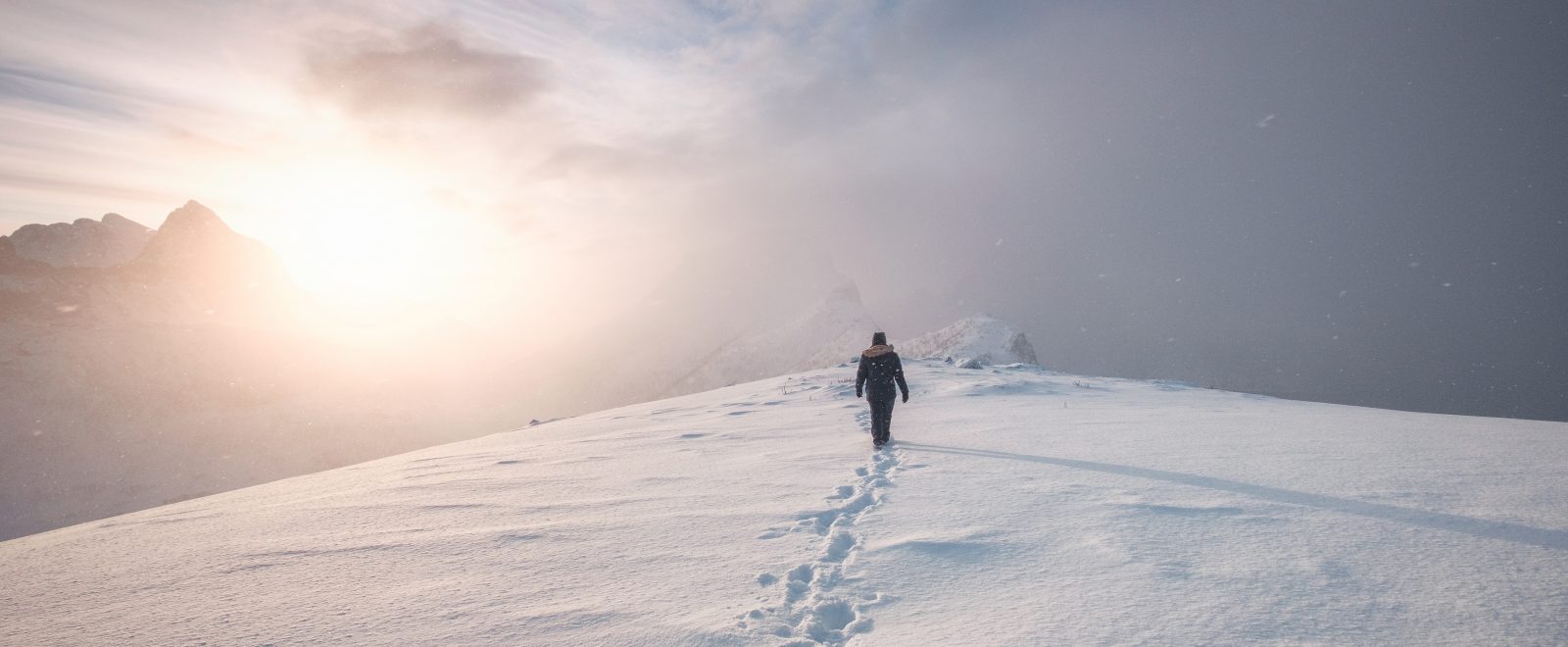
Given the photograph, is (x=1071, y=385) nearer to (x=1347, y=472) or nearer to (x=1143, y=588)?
(x=1347, y=472)

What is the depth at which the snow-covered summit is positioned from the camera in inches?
2240

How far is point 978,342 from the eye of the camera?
5906cm

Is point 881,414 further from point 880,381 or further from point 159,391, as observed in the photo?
point 159,391

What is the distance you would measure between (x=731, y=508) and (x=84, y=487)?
100325 mm

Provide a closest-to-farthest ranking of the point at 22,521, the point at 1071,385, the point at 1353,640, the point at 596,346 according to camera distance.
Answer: the point at 1353,640, the point at 1071,385, the point at 22,521, the point at 596,346

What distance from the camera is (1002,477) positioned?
6875 mm

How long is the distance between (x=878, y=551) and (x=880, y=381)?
5.48m

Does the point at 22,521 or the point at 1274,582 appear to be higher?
the point at 1274,582

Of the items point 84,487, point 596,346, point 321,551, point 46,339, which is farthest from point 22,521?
point 596,346

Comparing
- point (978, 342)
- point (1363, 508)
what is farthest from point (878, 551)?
point (978, 342)

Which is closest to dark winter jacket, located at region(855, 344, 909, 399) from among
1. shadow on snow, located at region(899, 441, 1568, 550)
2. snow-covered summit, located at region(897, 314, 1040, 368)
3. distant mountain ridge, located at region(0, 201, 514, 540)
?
shadow on snow, located at region(899, 441, 1568, 550)

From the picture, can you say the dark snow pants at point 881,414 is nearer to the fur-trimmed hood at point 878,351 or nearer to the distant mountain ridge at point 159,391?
the fur-trimmed hood at point 878,351

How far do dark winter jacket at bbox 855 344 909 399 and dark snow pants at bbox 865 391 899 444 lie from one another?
0.13 ft

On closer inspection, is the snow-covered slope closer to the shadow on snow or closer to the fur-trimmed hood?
the shadow on snow
